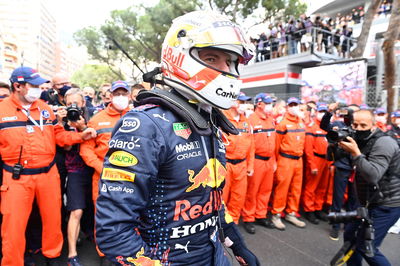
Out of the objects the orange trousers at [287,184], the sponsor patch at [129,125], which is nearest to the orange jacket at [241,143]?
the orange trousers at [287,184]

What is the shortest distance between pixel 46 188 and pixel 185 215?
2.30m

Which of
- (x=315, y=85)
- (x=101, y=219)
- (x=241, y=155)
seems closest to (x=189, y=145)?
(x=101, y=219)

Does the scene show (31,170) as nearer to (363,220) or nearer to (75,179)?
(75,179)

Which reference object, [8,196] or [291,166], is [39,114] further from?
[291,166]

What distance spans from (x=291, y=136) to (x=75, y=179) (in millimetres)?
3438

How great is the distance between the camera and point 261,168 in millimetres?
4555

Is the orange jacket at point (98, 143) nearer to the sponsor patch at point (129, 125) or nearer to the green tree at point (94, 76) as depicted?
the sponsor patch at point (129, 125)

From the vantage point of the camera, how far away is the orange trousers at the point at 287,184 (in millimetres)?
4691

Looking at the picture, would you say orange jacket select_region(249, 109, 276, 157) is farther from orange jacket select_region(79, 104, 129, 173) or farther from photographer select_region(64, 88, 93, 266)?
photographer select_region(64, 88, 93, 266)

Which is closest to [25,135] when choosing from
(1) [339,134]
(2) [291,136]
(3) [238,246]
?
(3) [238,246]

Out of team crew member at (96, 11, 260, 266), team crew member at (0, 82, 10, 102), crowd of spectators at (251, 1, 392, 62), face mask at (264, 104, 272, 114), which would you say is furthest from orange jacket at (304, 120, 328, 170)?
crowd of spectators at (251, 1, 392, 62)

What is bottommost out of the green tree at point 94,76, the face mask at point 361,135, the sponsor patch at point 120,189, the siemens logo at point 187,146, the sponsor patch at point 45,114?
the sponsor patch at point 120,189

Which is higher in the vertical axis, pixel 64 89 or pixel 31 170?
pixel 64 89

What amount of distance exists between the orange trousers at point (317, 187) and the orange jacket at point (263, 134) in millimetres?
1038
